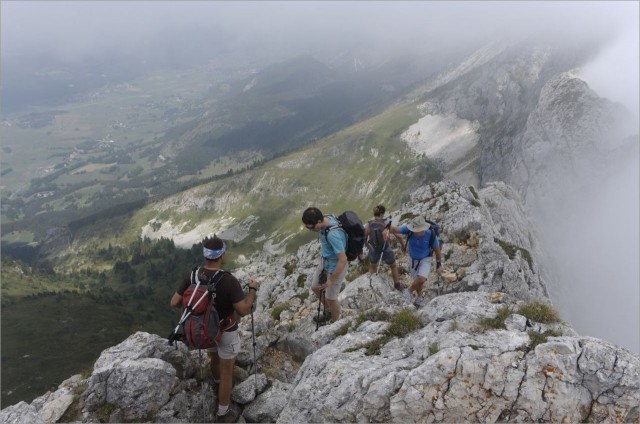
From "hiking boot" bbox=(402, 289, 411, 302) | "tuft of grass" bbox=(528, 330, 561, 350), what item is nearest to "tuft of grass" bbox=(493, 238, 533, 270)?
"hiking boot" bbox=(402, 289, 411, 302)

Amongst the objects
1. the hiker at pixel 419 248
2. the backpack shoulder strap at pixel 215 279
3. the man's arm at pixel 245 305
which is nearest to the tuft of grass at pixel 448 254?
the hiker at pixel 419 248

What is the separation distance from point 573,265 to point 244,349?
103m

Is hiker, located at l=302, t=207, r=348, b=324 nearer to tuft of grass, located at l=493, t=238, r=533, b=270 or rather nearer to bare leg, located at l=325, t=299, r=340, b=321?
bare leg, located at l=325, t=299, r=340, b=321

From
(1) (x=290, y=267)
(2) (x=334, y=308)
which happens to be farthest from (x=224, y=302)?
(1) (x=290, y=267)

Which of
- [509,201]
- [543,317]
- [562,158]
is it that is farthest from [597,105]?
[543,317]

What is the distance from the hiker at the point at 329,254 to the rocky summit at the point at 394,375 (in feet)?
5.35

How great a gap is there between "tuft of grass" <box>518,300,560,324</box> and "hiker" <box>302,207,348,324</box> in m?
6.45

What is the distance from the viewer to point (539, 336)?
11602 mm

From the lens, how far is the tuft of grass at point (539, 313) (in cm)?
1298

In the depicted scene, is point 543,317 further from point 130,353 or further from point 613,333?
point 613,333

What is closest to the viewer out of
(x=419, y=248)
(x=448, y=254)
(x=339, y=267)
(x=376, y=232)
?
(x=339, y=267)

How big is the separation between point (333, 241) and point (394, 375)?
5587mm

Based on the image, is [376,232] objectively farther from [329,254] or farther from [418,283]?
[329,254]

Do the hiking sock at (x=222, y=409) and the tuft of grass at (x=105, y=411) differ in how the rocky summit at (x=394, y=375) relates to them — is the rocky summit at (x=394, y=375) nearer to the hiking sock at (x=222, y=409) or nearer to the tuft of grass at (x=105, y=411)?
the tuft of grass at (x=105, y=411)
